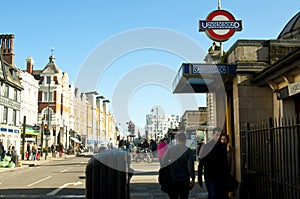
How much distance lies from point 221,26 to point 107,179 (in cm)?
780

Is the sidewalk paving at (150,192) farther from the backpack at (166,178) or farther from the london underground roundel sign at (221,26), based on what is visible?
the london underground roundel sign at (221,26)

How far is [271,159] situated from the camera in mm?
8086

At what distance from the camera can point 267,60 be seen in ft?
34.1

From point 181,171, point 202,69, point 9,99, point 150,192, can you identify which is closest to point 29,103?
point 9,99

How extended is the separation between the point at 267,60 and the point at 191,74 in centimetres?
224

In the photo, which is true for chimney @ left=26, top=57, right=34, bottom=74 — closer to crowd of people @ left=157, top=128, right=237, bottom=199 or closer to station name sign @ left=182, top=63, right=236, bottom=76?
station name sign @ left=182, top=63, right=236, bottom=76

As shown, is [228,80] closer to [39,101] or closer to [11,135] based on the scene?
[11,135]

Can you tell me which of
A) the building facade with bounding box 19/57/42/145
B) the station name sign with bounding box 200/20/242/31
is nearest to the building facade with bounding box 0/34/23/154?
the building facade with bounding box 19/57/42/145

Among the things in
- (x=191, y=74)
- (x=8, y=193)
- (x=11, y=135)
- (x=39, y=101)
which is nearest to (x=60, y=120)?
(x=39, y=101)

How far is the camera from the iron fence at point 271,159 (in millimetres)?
7199

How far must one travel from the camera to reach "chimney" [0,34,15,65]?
1810 inches

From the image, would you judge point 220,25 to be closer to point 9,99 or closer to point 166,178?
point 166,178

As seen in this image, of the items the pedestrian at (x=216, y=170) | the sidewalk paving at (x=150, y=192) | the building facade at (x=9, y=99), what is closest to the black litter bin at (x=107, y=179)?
the pedestrian at (x=216, y=170)

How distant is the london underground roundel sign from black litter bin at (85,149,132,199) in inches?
283
